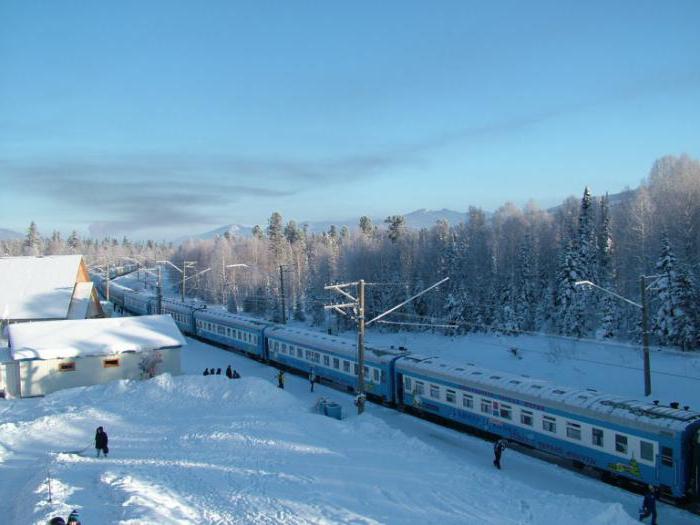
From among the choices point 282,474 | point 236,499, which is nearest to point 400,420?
point 282,474

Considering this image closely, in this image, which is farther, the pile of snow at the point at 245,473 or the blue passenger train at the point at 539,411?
the blue passenger train at the point at 539,411

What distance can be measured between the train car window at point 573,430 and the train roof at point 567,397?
48cm

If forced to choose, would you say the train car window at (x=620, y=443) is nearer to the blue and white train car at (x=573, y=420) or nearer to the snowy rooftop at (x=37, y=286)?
the blue and white train car at (x=573, y=420)

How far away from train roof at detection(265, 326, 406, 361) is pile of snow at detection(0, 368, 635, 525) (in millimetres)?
5698

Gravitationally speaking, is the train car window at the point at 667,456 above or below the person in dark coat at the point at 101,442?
below

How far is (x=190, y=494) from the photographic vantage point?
14.2 metres

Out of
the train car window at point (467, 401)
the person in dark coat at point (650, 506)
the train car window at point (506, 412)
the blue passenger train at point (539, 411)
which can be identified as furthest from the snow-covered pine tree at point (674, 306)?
the person in dark coat at point (650, 506)

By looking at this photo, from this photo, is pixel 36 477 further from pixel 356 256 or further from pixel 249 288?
pixel 249 288

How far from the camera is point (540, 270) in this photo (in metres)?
64.2

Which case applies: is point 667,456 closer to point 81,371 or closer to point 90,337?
point 81,371

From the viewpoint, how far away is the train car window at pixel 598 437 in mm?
17653

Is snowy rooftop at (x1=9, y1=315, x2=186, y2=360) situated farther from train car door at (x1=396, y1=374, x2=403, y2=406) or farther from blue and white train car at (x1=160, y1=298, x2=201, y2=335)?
blue and white train car at (x1=160, y1=298, x2=201, y2=335)

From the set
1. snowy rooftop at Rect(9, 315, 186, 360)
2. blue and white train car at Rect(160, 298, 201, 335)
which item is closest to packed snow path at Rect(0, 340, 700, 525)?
snowy rooftop at Rect(9, 315, 186, 360)

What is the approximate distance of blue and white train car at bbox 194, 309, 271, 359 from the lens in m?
40.6
